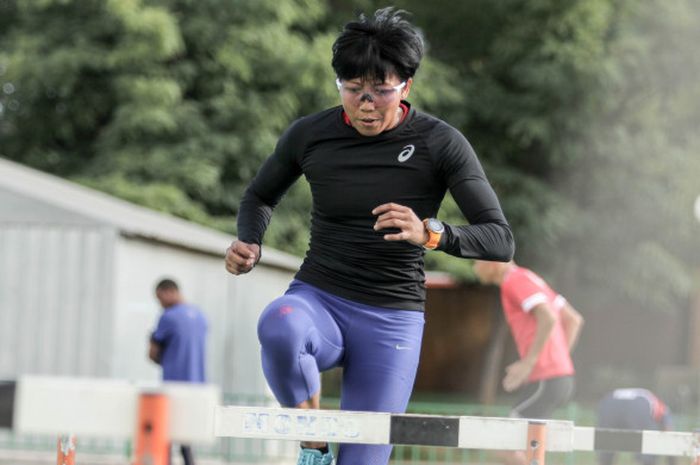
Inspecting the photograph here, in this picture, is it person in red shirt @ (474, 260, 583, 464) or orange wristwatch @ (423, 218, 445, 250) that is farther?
person in red shirt @ (474, 260, 583, 464)

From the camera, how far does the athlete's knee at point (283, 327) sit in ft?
15.8

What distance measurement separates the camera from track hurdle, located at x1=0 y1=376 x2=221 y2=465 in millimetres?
3023

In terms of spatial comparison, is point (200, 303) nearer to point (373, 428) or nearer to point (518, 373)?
point (518, 373)

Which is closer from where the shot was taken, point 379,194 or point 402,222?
point 402,222

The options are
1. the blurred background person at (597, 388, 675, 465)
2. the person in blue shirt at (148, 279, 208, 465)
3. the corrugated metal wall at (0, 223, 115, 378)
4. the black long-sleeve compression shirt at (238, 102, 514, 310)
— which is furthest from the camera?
the corrugated metal wall at (0, 223, 115, 378)

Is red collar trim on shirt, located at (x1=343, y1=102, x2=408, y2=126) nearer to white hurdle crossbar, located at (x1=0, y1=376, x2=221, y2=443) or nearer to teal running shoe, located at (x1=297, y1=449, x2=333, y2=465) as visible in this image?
teal running shoe, located at (x1=297, y1=449, x2=333, y2=465)

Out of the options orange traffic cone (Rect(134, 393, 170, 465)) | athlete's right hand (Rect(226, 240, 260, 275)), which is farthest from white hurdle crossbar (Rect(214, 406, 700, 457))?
orange traffic cone (Rect(134, 393, 170, 465))

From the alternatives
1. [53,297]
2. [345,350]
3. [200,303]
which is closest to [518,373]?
[345,350]

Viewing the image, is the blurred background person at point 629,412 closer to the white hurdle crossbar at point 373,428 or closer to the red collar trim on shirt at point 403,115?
the red collar trim on shirt at point 403,115

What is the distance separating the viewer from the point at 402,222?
453 cm

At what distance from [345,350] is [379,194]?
1.74 ft

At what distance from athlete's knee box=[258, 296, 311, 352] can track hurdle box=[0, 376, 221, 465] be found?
5.52 ft

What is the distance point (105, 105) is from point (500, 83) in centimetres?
729

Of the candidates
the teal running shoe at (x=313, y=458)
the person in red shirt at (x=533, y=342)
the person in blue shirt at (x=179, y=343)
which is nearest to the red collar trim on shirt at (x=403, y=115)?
the teal running shoe at (x=313, y=458)
